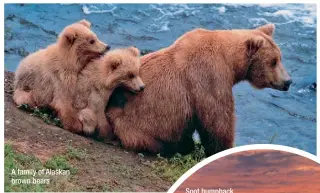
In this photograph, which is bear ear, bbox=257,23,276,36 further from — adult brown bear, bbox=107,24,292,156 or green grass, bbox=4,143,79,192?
green grass, bbox=4,143,79,192

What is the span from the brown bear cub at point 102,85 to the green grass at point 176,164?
2.79ft

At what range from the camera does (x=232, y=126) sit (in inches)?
302

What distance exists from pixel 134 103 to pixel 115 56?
63 centimetres

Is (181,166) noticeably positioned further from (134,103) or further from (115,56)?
(115,56)

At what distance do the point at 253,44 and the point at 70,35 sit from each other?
2245 mm

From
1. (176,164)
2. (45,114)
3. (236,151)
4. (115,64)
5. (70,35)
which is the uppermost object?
(70,35)

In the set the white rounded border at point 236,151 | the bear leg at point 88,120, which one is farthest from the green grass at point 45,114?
the white rounded border at point 236,151

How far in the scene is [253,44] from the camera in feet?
24.9

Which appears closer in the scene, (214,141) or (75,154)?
(75,154)

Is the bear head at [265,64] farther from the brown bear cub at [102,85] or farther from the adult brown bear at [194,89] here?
the brown bear cub at [102,85]

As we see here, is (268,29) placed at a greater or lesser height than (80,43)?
greater

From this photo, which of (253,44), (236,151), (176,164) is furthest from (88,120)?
(253,44)

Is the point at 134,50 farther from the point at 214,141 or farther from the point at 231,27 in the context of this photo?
the point at 231,27

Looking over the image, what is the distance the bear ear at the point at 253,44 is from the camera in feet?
24.9
